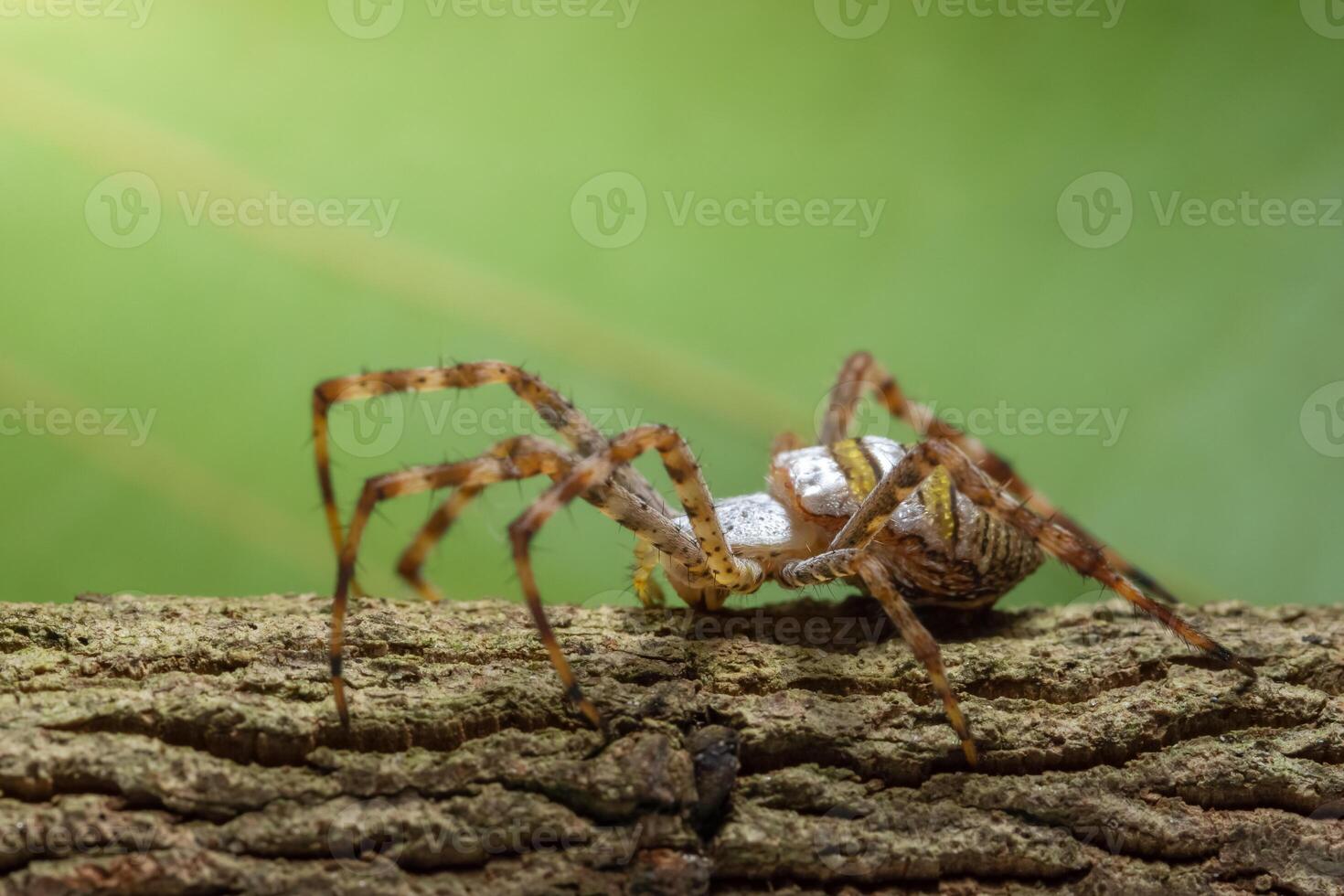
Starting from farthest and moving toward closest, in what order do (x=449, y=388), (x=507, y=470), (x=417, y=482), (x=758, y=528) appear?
1. (x=758, y=528)
2. (x=449, y=388)
3. (x=507, y=470)
4. (x=417, y=482)

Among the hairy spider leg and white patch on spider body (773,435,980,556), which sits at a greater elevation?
white patch on spider body (773,435,980,556)

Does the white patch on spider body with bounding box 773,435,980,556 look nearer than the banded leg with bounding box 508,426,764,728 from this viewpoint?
No

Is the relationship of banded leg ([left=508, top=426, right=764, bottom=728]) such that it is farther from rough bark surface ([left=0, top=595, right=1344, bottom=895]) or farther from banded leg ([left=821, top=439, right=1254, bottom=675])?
banded leg ([left=821, top=439, right=1254, bottom=675])

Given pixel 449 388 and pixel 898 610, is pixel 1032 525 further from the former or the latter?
pixel 449 388

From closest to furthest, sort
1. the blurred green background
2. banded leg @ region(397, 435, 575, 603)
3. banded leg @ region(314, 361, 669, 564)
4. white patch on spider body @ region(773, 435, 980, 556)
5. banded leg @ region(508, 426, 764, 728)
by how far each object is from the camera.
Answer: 1. banded leg @ region(508, 426, 764, 728)
2. banded leg @ region(397, 435, 575, 603)
3. banded leg @ region(314, 361, 669, 564)
4. white patch on spider body @ region(773, 435, 980, 556)
5. the blurred green background

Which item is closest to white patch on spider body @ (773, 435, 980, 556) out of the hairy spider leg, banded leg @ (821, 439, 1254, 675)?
banded leg @ (821, 439, 1254, 675)

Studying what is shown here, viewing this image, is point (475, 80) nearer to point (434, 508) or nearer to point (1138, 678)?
point (434, 508)

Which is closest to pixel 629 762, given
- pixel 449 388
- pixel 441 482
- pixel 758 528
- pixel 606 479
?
pixel 606 479
